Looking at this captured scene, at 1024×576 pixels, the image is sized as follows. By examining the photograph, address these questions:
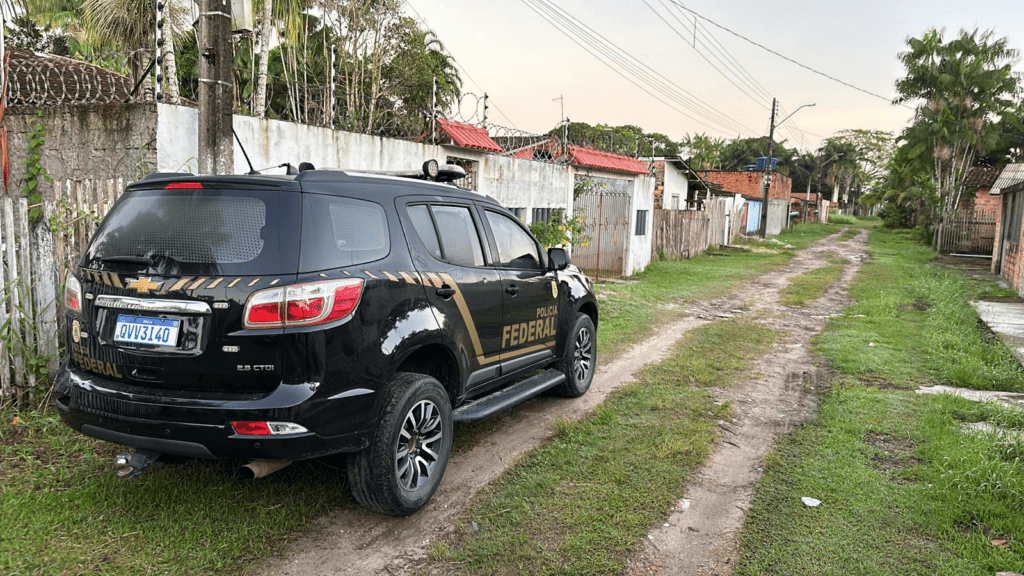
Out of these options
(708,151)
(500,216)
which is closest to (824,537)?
(500,216)

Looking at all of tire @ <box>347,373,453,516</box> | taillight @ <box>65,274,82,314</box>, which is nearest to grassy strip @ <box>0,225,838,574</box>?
tire @ <box>347,373,453,516</box>

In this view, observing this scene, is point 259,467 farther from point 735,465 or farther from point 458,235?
point 735,465

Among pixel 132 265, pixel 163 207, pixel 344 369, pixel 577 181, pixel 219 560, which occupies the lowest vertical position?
pixel 219 560

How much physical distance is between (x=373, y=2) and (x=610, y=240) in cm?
757

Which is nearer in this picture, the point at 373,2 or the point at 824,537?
the point at 824,537

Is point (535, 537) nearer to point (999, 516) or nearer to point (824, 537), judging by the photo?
point (824, 537)

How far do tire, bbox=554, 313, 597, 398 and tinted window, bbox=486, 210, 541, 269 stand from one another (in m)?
0.83

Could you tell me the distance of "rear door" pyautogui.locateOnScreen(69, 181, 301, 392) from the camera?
294 centimetres

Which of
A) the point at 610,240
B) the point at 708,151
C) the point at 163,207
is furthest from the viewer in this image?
the point at 708,151

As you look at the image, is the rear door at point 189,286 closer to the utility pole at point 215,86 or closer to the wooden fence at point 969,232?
the utility pole at point 215,86

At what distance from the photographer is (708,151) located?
56.2 m

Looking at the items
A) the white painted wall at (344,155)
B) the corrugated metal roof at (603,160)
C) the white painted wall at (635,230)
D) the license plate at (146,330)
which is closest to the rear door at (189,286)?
the license plate at (146,330)

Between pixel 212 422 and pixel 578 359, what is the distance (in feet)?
11.4

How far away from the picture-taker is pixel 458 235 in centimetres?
427
